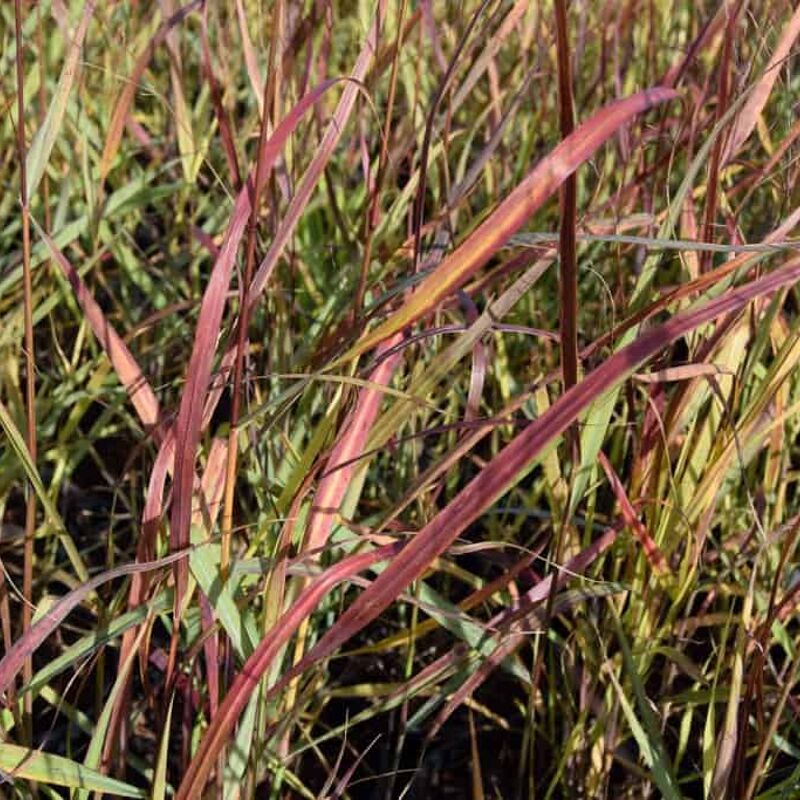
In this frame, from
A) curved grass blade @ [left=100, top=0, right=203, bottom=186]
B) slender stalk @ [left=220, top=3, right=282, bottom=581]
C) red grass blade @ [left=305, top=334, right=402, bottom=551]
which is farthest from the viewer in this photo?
curved grass blade @ [left=100, top=0, right=203, bottom=186]

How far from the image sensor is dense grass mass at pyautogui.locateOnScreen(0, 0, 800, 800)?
612mm

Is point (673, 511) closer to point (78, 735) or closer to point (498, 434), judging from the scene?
point (498, 434)

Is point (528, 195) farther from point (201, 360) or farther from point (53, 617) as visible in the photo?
point (53, 617)

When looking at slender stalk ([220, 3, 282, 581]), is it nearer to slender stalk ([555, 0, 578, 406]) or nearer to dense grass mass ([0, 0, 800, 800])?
dense grass mass ([0, 0, 800, 800])

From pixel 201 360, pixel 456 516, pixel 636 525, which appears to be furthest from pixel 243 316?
pixel 636 525

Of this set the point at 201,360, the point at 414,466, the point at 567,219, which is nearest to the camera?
the point at 567,219

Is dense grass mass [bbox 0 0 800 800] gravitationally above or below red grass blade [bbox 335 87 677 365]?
below

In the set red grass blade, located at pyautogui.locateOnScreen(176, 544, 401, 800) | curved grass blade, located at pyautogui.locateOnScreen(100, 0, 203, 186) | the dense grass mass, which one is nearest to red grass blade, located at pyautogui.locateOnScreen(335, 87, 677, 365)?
the dense grass mass

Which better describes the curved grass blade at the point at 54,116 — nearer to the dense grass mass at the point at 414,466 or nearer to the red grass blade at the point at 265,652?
the dense grass mass at the point at 414,466

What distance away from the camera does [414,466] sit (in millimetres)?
952

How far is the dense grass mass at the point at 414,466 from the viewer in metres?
0.61

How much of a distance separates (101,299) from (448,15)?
496mm

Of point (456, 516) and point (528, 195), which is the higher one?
point (528, 195)

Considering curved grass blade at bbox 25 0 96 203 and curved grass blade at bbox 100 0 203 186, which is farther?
curved grass blade at bbox 100 0 203 186
